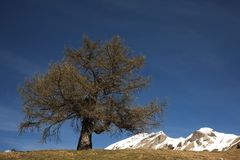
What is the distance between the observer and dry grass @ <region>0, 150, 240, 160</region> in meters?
33.2

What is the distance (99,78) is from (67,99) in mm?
4883

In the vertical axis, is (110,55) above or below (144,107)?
above

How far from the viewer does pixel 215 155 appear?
39875mm

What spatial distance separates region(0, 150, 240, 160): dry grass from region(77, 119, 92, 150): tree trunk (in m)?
7.29

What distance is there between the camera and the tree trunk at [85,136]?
147 feet

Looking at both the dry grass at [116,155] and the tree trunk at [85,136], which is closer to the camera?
the dry grass at [116,155]

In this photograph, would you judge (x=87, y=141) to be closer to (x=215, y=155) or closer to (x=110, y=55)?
(x=110, y=55)

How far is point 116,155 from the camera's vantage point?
1395 inches

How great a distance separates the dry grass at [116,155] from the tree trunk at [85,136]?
729 cm

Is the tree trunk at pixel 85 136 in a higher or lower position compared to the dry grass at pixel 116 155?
higher

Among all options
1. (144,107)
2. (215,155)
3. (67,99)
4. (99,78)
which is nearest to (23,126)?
(67,99)

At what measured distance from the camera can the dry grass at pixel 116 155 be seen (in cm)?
3325

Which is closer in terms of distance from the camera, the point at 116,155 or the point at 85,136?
the point at 116,155

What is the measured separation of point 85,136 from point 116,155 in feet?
33.6
